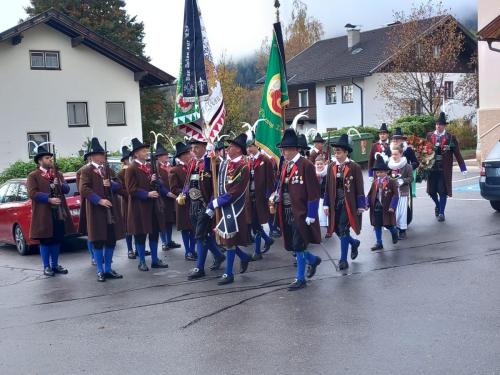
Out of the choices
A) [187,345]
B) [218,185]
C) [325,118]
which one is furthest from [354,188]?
[325,118]

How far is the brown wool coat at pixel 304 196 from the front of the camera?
787cm

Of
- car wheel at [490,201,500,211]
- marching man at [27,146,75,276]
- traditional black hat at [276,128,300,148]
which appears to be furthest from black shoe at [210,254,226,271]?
car wheel at [490,201,500,211]

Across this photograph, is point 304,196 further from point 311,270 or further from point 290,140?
point 311,270

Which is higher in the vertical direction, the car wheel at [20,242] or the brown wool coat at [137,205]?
the brown wool coat at [137,205]

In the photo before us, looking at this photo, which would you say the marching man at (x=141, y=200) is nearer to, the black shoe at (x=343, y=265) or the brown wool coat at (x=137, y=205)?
the brown wool coat at (x=137, y=205)

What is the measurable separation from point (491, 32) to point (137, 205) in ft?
46.7

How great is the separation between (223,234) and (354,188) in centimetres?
194

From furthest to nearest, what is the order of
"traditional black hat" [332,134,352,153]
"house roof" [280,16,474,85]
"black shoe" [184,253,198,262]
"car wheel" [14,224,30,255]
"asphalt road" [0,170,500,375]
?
1. "house roof" [280,16,474,85]
2. "car wheel" [14,224,30,255]
3. "black shoe" [184,253,198,262]
4. "traditional black hat" [332,134,352,153]
5. "asphalt road" [0,170,500,375]

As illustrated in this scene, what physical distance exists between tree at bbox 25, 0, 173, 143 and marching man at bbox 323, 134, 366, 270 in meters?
30.0

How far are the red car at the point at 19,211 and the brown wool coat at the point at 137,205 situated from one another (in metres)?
2.74

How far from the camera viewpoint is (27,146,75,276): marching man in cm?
968

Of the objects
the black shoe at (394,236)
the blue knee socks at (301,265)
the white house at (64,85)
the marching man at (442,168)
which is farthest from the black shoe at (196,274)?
the white house at (64,85)

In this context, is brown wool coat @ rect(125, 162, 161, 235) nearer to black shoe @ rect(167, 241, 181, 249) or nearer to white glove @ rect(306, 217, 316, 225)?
black shoe @ rect(167, 241, 181, 249)

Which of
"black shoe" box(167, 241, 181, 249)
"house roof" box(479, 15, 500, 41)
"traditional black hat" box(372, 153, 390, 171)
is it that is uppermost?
"house roof" box(479, 15, 500, 41)
